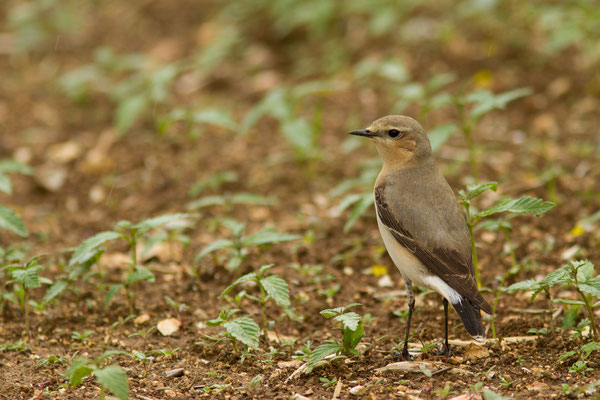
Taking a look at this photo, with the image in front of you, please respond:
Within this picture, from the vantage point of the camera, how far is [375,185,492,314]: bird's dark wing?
4660 millimetres

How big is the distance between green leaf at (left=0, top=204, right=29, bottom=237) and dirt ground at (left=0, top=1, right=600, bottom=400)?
581 millimetres

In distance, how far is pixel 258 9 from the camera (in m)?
11.4

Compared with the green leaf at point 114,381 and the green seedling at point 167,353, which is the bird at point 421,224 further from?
the green leaf at point 114,381

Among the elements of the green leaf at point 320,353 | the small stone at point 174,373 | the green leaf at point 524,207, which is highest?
the green leaf at point 524,207


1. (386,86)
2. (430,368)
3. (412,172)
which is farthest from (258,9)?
(430,368)

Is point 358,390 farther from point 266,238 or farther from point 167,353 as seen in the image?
point 266,238

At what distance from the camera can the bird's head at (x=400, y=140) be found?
18.2 feet

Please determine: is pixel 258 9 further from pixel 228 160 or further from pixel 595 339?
pixel 595 339

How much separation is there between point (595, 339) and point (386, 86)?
18.9 feet

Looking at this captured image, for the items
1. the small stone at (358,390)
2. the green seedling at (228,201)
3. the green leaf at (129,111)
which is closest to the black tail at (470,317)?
the small stone at (358,390)

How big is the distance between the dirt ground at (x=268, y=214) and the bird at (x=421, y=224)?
0.42 m

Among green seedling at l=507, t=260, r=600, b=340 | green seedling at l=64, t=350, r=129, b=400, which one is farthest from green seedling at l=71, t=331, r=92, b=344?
green seedling at l=507, t=260, r=600, b=340

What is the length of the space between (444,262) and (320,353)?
107cm

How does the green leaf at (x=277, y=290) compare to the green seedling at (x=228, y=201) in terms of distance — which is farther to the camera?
the green seedling at (x=228, y=201)
